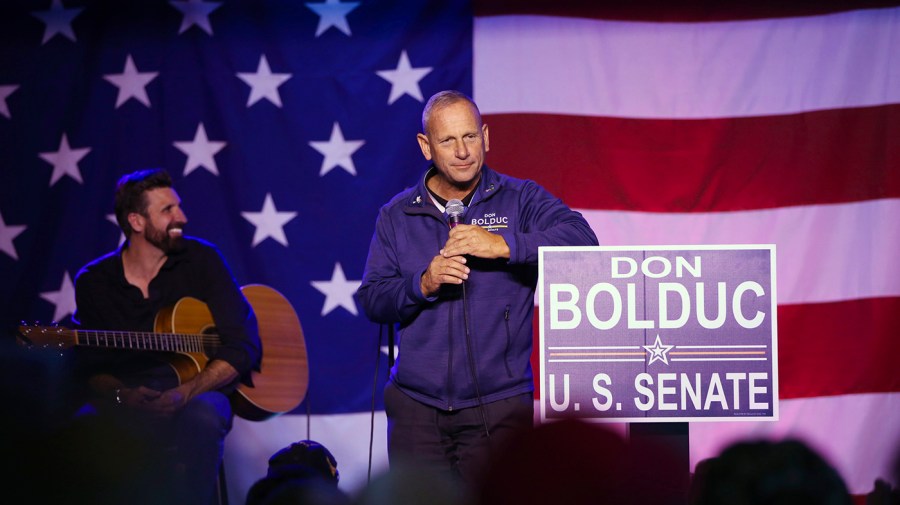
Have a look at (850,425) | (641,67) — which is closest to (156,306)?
(641,67)

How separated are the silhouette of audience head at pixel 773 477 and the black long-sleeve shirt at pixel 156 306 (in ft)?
10.8

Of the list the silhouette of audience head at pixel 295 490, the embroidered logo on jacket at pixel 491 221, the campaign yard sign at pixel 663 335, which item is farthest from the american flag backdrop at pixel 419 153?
the silhouette of audience head at pixel 295 490

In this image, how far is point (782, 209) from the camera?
16.9 ft

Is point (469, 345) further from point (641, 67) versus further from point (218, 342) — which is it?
point (641, 67)

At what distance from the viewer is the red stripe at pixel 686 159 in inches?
201

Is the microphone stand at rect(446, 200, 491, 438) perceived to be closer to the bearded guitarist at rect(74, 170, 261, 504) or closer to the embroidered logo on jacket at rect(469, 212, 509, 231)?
the embroidered logo on jacket at rect(469, 212, 509, 231)

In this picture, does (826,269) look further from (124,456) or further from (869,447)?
(124,456)

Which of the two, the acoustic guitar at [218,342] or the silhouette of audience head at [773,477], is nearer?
the silhouette of audience head at [773,477]

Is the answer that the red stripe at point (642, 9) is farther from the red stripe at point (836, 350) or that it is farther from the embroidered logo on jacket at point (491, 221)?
the embroidered logo on jacket at point (491, 221)

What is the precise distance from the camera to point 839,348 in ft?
16.7

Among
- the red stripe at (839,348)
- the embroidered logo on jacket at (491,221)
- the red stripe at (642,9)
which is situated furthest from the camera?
the red stripe at (642,9)

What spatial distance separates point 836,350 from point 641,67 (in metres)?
1.88

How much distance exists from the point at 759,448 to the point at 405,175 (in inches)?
161

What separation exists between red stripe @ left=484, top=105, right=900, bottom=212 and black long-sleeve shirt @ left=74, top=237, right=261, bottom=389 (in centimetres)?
166
